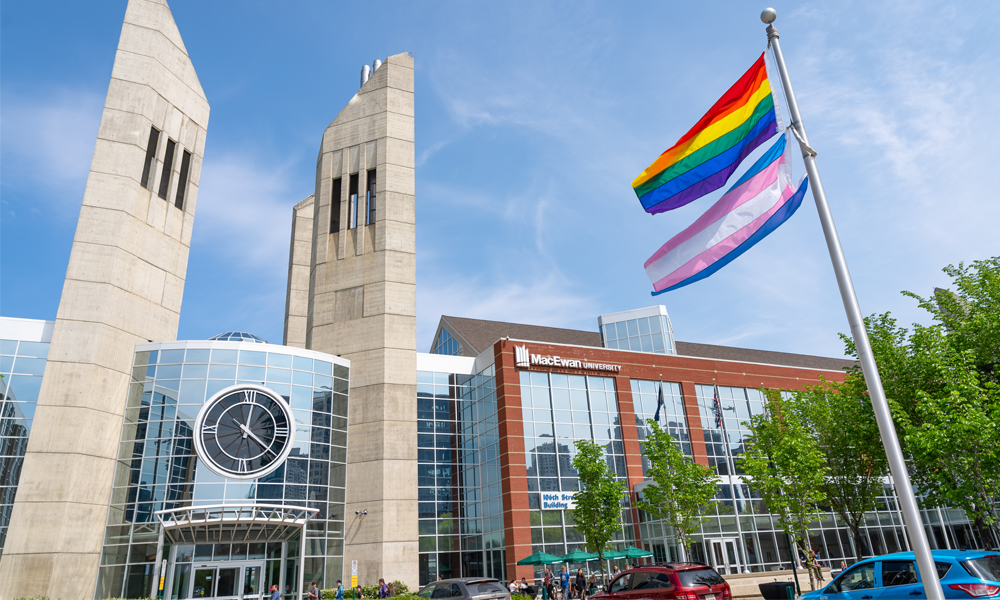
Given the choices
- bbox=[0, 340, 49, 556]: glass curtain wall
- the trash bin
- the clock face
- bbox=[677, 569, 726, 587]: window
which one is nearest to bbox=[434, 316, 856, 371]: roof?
the clock face

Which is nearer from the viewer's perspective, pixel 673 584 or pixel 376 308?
pixel 673 584

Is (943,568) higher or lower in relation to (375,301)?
lower

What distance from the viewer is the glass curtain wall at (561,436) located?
38.3 metres

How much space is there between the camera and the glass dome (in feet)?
118

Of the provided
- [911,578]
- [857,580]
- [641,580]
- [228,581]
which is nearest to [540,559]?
[228,581]

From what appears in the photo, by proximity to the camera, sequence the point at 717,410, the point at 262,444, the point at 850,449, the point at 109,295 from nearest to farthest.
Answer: the point at 850,449 < the point at 262,444 < the point at 109,295 < the point at 717,410

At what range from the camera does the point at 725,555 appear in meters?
40.6

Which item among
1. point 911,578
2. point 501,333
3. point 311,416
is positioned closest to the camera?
point 911,578

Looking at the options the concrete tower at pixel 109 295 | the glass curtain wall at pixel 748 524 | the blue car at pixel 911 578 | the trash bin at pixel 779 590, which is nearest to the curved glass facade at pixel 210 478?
the concrete tower at pixel 109 295

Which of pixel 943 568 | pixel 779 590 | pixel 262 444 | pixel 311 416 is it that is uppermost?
pixel 311 416

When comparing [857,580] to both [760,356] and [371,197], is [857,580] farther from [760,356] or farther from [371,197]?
[760,356]

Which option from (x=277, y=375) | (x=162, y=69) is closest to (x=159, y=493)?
(x=277, y=375)

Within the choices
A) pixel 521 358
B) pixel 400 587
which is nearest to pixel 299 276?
pixel 521 358

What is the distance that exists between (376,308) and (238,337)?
327 inches
